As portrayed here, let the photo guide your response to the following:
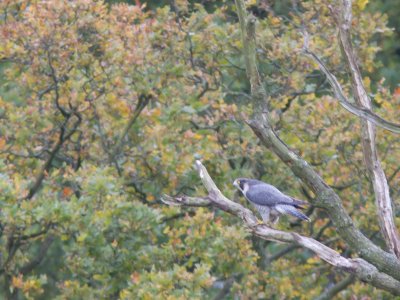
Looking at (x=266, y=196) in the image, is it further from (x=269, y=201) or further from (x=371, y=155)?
(x=371, y=155)

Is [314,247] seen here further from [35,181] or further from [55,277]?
[55,277]

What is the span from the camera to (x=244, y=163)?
36.0 feet

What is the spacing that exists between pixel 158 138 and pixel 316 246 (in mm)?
4467

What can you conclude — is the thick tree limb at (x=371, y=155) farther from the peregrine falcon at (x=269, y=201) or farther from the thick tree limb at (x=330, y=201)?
the peregrine falcon at (x=269, y=201)

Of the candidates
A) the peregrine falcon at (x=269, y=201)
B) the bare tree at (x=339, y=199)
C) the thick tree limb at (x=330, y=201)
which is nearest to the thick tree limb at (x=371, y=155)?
the bare tree at (x=339, y=199)

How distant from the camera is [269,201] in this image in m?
8.53

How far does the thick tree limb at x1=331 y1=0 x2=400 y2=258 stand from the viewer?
631 cm

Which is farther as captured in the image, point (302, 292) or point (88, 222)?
point (302, 292)

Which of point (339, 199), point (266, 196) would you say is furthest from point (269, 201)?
point (339, 199)

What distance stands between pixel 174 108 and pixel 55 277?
529 cm

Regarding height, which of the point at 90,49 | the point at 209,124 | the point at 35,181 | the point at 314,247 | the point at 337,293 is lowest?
the point at 337,293

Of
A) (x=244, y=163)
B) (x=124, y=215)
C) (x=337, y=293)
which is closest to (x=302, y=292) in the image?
(x=337, y=293)

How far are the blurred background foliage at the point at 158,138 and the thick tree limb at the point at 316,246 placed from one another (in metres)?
2.95

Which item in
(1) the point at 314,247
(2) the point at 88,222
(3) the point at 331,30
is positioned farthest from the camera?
(3) the point at 331,30
